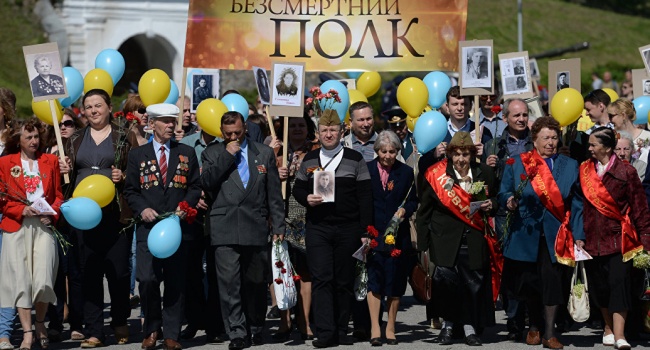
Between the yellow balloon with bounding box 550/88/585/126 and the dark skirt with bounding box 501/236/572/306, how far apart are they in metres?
1.60

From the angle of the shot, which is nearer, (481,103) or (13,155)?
(13,155)

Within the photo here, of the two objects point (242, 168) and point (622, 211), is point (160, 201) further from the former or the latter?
point (622, 211)

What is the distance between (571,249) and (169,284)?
3.49 meters

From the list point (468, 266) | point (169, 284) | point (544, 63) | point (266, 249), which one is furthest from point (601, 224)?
point (544, 63)

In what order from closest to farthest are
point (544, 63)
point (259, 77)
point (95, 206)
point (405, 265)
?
point (95, 206) < point (405, 265) < point (259, 77) < point (544, 63)

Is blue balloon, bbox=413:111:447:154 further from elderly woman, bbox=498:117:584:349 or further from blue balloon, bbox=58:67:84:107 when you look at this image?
blue balloon, bbox=58:67:84:107

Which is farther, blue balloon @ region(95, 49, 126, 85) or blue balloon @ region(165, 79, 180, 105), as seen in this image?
blue balloon @ region(165, 79, 180, 105)

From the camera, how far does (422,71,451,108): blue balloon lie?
15250 mm

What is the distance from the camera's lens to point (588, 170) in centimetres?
1234

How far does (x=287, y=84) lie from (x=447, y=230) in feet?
6.95

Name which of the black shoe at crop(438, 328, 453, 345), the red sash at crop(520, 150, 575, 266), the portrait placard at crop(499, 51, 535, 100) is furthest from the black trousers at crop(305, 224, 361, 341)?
the portrait placard at crop(499, 51, 535, 100)

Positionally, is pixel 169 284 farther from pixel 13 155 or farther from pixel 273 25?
pixel 273 25

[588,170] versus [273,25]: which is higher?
[273,25]

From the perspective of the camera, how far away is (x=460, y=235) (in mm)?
12328
